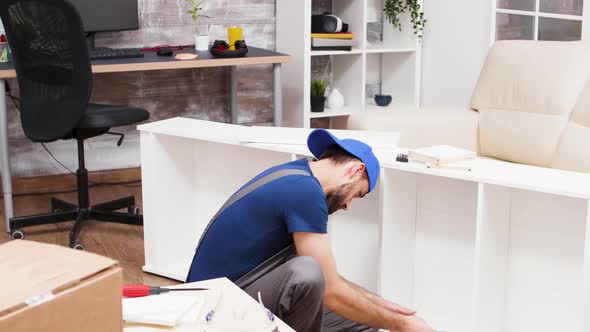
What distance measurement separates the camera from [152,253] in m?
3.43

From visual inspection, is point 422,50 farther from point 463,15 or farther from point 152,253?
point 152,253

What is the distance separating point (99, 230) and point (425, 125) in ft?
5.32

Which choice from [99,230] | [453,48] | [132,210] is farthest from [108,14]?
[453,48]

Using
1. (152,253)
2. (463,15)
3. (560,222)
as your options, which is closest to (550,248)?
(560,222)

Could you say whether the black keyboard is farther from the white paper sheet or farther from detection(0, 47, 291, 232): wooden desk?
the white paper sheet

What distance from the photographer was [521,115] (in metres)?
3.72

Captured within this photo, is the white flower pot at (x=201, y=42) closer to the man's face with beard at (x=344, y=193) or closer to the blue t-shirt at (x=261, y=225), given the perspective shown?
the blue t-shirt at (x=261, y=225)

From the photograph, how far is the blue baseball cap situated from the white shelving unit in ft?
8.53

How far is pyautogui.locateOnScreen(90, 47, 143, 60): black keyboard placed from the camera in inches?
167

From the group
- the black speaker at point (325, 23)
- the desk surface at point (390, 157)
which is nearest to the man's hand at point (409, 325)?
the desk surface at point (390, 157)

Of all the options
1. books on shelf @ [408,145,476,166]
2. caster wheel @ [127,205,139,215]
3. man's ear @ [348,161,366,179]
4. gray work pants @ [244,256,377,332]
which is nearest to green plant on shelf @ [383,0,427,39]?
caster wheel @ [127,205,139,215]

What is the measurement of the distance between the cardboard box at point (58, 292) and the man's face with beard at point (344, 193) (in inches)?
36.9

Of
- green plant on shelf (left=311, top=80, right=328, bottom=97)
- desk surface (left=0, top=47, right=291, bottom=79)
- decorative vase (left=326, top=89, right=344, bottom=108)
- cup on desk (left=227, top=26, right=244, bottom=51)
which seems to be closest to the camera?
desk surface (left=0, top=47, right=291, bottom=79)

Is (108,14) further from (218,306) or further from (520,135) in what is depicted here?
(218,306)
